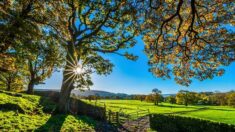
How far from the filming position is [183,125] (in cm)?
3078

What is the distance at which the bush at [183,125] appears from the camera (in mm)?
27656

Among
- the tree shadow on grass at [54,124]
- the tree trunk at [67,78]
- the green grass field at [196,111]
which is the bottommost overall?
the green grass field at [196,111]

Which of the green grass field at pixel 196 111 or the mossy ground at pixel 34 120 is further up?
the mossy ground at pixel 34 120

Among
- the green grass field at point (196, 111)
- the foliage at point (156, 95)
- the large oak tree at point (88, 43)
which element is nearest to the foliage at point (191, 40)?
the large oak tree at point (88, 43)

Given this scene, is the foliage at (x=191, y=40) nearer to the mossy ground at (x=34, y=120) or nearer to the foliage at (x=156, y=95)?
the mossy ground at (x=34, y=120)

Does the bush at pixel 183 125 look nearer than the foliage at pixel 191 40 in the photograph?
No

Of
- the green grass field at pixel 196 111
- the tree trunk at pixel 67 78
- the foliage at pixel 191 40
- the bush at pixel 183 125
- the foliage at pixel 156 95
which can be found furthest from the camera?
the foliage at pixel 156 95

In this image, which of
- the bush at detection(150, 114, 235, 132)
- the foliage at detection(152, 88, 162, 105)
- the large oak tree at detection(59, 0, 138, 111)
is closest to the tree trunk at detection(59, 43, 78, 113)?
the large oak tree at detection(59, 0, 138, 111)

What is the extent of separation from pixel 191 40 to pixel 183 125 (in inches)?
748

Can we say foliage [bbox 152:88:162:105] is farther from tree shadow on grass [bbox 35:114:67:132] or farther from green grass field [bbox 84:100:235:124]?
tree shadow on grass [bbox 35:114:67:132]

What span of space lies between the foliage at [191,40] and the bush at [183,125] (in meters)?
14.0

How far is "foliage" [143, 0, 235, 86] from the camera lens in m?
14.8

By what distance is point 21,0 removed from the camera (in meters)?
14.3

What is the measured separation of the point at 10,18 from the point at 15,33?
1189 millimetres
